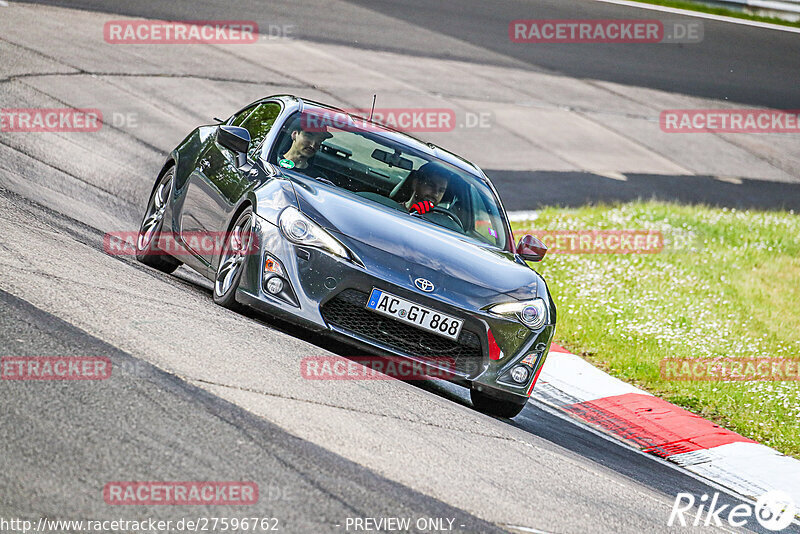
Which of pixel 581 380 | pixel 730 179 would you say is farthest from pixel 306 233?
pixel 730 179

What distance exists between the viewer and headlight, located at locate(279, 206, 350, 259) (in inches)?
255

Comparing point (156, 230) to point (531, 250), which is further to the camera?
point (156, 230)

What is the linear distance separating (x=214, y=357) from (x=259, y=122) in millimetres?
3098

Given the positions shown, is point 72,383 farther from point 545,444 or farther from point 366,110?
point 366,110

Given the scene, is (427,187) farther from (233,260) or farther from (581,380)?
(581,380)

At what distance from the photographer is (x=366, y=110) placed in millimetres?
17078

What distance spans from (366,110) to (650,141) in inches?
235

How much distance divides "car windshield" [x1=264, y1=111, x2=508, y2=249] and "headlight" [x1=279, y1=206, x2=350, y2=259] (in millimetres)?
862

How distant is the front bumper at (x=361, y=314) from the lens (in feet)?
21.0

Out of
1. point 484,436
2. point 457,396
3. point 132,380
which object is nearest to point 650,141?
point 457,396

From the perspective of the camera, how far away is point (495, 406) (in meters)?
7.02

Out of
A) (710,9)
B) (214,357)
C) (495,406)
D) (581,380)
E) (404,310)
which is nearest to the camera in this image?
(214,357)

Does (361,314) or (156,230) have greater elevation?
(361,314)

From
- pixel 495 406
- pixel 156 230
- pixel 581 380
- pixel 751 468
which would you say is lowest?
pixel 581 380
